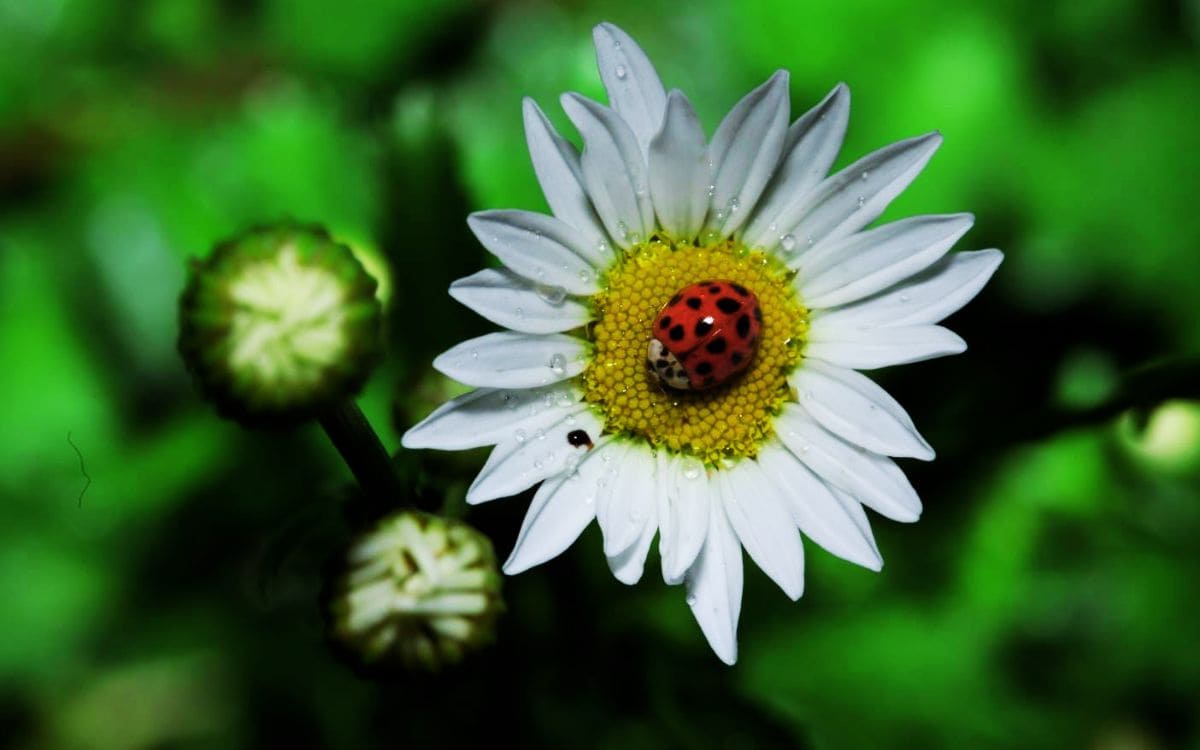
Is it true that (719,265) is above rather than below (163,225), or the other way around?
below

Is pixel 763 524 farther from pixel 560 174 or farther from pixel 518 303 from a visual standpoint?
pixel 560 174

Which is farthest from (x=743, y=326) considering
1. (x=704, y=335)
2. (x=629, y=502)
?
(x=629, y=502)

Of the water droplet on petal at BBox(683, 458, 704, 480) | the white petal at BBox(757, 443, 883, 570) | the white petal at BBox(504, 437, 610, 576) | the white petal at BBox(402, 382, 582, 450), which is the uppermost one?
the white petal at BBox(402, 382, 582, 450)

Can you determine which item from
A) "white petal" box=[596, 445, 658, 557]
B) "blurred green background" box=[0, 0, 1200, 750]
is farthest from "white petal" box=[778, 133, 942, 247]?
"blurred green background" box=[0, 0, 1200, 750]

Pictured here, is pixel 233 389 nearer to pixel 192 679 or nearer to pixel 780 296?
pixel 780 296

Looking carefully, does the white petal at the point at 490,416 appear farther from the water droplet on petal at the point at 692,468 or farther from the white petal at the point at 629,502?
the water droplet on petal at the point at 692,468

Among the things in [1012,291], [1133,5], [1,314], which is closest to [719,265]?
[1012,291]

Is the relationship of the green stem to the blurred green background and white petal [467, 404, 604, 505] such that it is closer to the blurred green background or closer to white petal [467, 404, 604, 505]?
white petal [467, 404, 604, 505]
